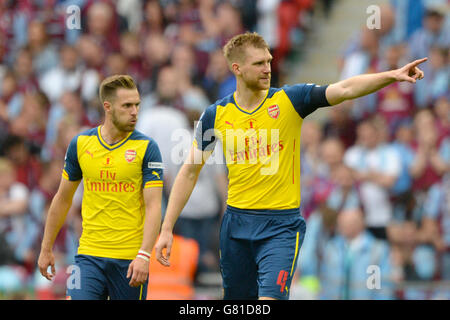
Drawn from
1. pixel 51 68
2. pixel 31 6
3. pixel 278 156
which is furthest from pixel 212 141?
pixel 31 6

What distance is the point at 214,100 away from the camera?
1256cm

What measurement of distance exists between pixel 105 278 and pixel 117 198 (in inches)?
26.9

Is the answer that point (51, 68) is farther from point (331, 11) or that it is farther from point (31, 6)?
point (331, 11)

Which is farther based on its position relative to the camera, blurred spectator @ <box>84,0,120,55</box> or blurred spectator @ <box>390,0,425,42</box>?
blurred spectator @ <box>84,0,120,55</box>

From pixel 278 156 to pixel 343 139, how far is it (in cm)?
536

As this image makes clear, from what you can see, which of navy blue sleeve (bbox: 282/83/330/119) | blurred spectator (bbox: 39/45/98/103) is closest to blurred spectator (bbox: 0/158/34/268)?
blurred spectator (bbox: 39/45/98/103)

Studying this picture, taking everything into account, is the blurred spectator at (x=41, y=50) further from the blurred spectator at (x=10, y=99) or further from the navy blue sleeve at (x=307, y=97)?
the navy blue sleeve at (x=307, y=97)

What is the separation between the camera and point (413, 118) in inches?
475

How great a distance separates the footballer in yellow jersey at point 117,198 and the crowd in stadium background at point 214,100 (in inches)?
110

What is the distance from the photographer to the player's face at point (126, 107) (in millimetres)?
7215

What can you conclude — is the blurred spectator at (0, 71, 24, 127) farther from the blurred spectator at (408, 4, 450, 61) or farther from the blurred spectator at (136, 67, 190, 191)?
the blurred spectator at (408, 4, 450, 61)

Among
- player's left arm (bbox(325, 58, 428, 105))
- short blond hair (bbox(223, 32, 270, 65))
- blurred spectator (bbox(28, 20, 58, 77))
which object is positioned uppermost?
blurred spectator (bbox(28, 20, 58, 77))

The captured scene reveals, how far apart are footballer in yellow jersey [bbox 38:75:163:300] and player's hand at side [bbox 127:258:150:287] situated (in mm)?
208

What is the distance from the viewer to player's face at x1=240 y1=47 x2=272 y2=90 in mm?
7055
